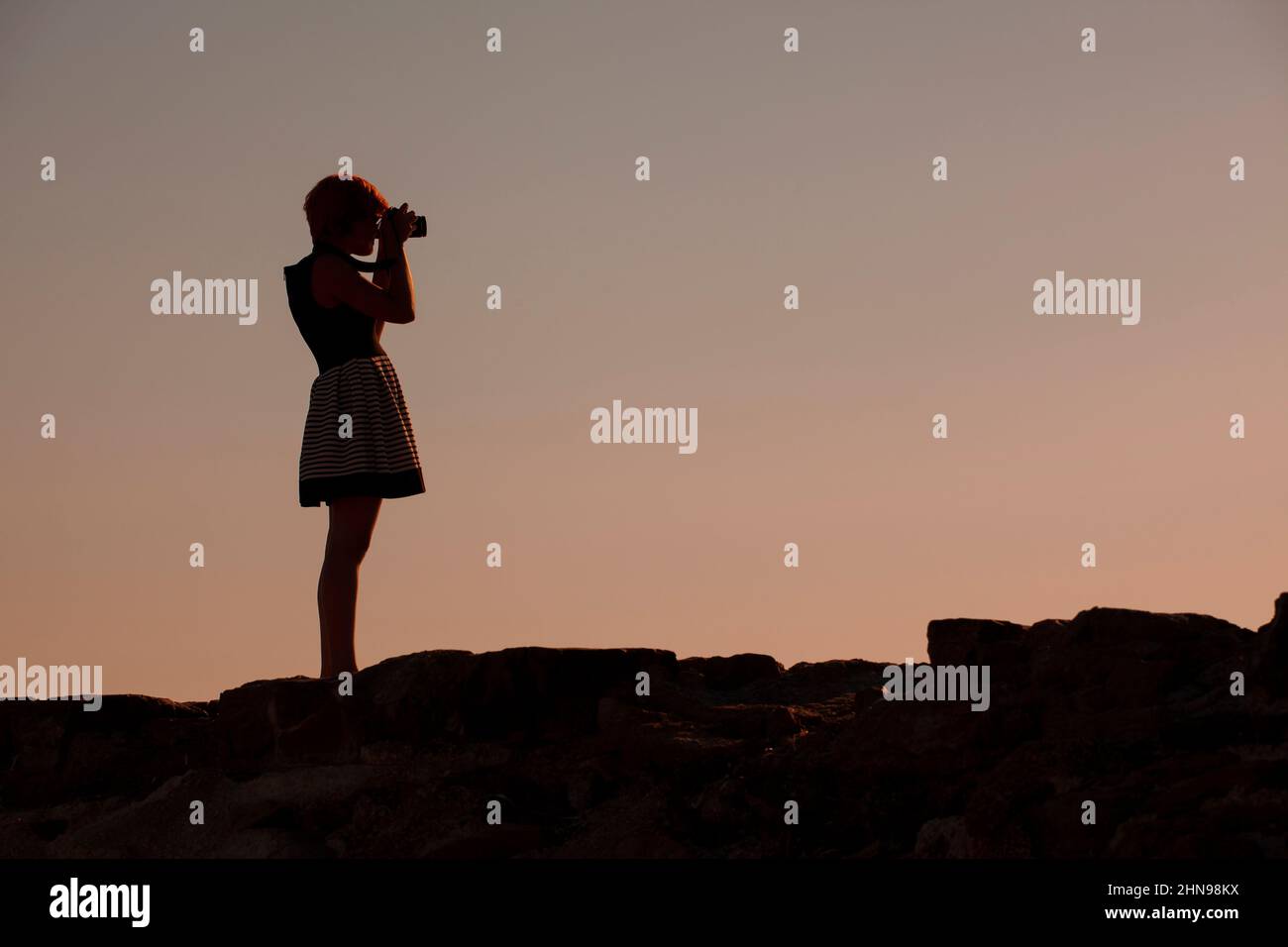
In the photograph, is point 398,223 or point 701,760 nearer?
point 701,760

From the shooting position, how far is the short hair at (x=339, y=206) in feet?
30.0

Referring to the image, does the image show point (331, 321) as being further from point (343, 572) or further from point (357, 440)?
point (343, 572)

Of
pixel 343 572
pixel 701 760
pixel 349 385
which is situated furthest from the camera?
pixel 349 385

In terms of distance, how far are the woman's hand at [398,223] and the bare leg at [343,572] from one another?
1386 mm

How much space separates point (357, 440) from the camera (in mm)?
8945

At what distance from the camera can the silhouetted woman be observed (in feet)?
29.3

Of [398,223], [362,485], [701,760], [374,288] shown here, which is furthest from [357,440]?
[701,760]

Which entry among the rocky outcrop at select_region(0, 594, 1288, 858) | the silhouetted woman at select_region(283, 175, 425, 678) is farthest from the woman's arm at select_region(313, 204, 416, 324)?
the rocky outcrop at select_region(0, 594, 1288, 858)

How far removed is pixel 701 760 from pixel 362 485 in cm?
222

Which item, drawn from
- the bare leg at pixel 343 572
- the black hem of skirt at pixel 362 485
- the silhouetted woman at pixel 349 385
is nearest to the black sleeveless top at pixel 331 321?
the silhouetted woman at pixel 349 385

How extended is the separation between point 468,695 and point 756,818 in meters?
1.82
